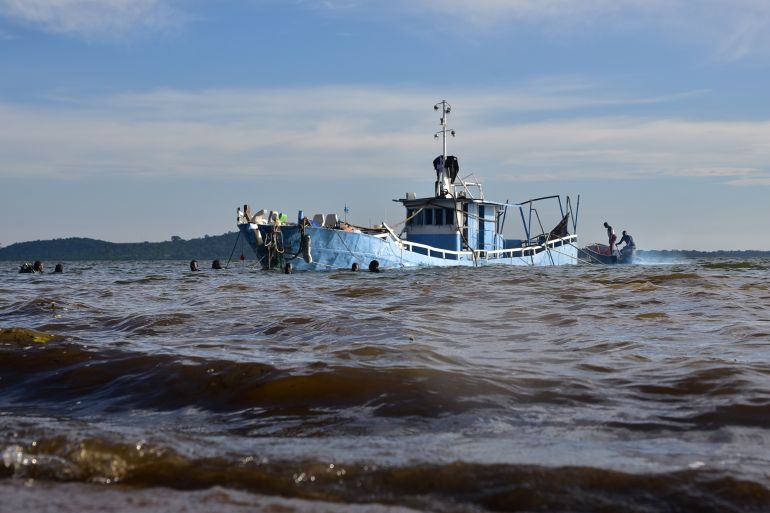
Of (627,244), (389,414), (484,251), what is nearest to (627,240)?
(627,244)

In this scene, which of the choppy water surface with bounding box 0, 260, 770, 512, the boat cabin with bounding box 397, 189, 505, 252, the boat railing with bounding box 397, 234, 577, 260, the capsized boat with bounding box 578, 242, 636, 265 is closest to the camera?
the choppy water surface with bounding box 0, 260, 770, 512

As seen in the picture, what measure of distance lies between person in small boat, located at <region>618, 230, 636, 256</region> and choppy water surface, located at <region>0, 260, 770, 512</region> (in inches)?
1668

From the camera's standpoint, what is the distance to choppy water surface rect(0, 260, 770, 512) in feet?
8.29

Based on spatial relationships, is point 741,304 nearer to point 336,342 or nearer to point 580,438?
point 336,342

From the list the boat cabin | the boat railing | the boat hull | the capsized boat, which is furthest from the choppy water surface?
the capsized boat

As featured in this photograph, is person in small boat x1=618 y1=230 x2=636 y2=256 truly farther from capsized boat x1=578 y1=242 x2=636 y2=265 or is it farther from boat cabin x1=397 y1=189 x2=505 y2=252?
boat cabin x1=397 y1=189 x2=505 y2=252

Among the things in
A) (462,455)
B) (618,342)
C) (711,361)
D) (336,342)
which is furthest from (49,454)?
(618,342)

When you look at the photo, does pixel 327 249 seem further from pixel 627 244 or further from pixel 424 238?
pixel 627 244

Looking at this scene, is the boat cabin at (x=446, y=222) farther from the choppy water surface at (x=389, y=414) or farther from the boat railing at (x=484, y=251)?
the choppy water surface at (x=389, y=414)

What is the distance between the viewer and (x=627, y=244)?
1933 inches

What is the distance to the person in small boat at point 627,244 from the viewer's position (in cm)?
4867

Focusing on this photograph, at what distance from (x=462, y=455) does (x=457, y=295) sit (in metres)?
9.06

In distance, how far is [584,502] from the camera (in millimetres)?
2436

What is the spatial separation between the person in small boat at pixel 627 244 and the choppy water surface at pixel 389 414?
42.4 meters
